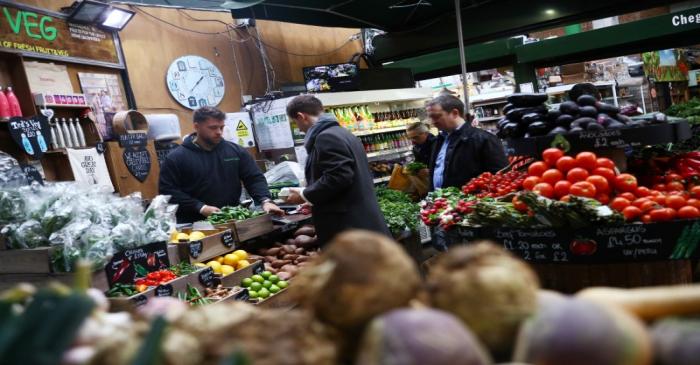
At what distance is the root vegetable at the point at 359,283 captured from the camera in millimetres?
857

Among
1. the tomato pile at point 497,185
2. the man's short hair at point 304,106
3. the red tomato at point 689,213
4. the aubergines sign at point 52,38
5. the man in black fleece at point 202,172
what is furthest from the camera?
the aubergines sign at point 52,38

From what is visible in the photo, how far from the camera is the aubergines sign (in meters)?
4.76

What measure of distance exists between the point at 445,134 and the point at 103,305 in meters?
3.95

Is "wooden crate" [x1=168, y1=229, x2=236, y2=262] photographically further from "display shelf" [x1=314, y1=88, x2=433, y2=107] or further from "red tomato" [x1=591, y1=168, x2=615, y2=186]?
"display shelf" [x1=314, y1=88, x2=433, y2=107]

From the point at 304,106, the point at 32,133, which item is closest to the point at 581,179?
the point at 304,106

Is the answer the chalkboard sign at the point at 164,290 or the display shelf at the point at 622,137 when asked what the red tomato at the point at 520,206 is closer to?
the display shelf at the point at 622,137

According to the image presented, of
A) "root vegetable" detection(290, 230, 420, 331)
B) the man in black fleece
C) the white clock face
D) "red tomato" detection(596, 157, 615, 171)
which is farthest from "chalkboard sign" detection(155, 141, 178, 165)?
"root vegetable" detection(290, 230, 420, 331)

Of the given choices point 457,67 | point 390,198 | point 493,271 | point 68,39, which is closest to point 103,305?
point 493,271

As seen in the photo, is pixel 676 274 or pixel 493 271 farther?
pixel 676 274

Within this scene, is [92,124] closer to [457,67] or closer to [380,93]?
[380,93]

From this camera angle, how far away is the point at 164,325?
0.81m

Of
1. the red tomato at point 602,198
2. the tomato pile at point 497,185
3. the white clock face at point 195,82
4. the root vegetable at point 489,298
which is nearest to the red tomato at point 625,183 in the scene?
the red tomato at point 602,198

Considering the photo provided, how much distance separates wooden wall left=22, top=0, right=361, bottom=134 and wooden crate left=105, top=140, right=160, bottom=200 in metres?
0.89

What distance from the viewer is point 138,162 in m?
5.63
